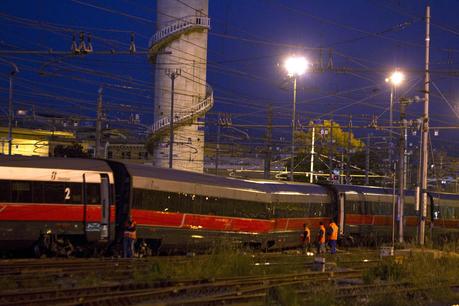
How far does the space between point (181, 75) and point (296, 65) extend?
2022 cm

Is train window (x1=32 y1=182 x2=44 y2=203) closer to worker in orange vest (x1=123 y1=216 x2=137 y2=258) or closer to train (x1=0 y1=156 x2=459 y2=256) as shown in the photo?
train (x1=0 y1=156 x2=459 y2=256)

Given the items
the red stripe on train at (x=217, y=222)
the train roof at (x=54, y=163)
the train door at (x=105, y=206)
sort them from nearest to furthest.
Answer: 1. the train roof at (x=54, y=163)
2. the train door at (x=105, y=206)
3. the red stripe on train at (x=217, y=222)

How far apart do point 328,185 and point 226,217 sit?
10.5m

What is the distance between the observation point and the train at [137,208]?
73.3 ft

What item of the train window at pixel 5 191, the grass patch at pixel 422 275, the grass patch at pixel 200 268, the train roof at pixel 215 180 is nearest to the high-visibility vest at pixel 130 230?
the train roof at pixel 215 180

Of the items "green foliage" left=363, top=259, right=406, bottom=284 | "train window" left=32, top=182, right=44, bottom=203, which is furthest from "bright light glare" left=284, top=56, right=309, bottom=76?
"train window" left=32, top=182, right=44, bottom=203

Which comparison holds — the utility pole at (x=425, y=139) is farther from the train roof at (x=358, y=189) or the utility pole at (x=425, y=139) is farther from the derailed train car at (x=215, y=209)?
the derailed train car at (x=215, y=209)

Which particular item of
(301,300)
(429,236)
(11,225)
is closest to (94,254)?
(11,225)

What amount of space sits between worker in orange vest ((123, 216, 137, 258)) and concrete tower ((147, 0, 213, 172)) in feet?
104

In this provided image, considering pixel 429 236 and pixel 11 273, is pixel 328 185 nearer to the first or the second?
pixel 429 236

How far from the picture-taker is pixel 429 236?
141 feet

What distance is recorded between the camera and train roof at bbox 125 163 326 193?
2559 centimetres

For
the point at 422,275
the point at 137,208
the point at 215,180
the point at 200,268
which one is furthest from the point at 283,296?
the point at 215,180

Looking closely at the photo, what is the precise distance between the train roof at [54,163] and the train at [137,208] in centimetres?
3
